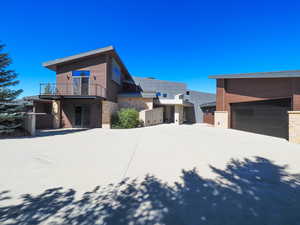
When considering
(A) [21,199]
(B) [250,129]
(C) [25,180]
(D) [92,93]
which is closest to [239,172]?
(A) [21,199]

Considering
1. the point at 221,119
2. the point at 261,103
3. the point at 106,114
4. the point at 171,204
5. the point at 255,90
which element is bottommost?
the point at 171,204

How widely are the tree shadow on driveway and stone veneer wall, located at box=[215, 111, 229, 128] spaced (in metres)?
9.59

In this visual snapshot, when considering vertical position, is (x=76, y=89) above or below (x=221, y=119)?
above

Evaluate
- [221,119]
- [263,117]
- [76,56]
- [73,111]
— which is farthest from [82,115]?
[263,117]

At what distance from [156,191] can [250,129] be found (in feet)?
38.4

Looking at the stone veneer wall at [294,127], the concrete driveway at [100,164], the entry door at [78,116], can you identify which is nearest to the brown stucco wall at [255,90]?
the stone veneer wall at [294,127]

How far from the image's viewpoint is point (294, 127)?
283 inches

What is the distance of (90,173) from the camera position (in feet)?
11.7

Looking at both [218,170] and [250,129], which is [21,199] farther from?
[250,129]

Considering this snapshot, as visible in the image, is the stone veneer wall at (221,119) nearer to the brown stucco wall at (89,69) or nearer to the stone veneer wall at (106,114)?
the stone veneer wall at (106,114)

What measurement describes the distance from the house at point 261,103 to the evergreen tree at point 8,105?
15132 mm

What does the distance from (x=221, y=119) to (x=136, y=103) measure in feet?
28.8

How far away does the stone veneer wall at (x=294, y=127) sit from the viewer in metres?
7.08

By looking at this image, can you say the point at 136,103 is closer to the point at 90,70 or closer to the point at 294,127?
the point at 90,70
